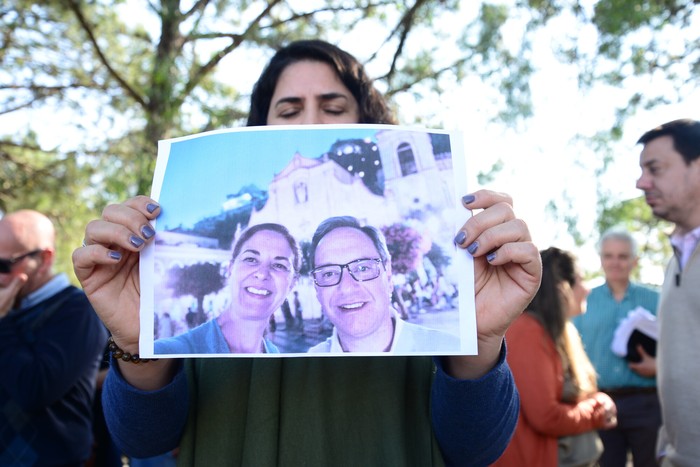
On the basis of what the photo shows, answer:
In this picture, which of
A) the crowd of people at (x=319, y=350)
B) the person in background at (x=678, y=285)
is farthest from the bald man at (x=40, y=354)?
the person in background at (x=678, y=285)

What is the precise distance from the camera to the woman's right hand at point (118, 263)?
51.6 inches

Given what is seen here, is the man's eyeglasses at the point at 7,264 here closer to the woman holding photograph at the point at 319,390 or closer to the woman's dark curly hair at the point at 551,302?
the woman holding photograph at the point at 319,390

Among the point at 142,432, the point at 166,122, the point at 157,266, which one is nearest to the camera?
the point at 157,266

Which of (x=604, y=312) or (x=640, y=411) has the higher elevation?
(x=604, y=312)

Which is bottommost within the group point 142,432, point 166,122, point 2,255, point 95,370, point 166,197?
point 142,432

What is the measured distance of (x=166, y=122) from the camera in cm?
611

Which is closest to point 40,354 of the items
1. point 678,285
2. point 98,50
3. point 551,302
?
point 551,302

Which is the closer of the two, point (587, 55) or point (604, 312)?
point (604, 312)

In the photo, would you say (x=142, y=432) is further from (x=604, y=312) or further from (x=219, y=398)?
(x=604, y=312)

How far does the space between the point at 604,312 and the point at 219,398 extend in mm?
4071

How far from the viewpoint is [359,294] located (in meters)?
1.32

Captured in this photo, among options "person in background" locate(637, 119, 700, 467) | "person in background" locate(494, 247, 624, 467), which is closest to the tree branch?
"person in background" locate(494, 247, 624, 467)

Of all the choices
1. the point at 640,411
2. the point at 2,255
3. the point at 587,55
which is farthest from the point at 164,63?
the point at 640,411

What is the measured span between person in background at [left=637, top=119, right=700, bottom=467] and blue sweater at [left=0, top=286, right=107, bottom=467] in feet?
8.12
